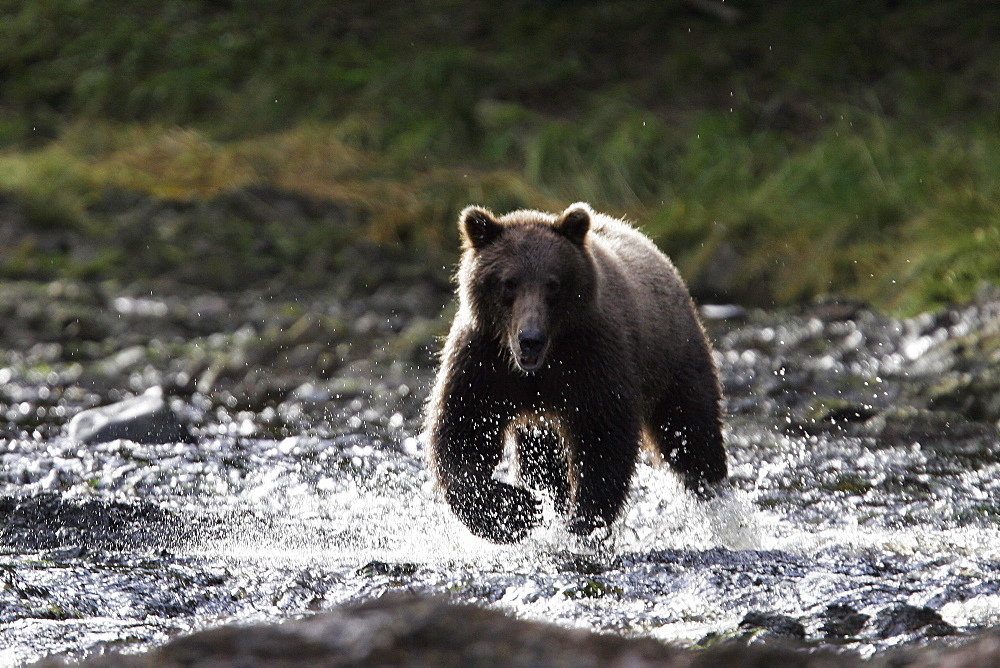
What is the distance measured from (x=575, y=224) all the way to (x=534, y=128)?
1013 centimetres

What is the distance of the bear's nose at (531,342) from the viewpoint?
498cm

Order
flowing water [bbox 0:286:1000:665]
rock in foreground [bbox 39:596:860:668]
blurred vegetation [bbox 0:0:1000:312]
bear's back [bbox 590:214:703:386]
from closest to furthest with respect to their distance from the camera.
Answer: rock in foreground [bbox 39:596:860:668] → flowing water [bbox 0:286:1000:665] → bear's back [bbox 590:214:703:386] → blurred vegetation [bbox 0:0:1000:312]

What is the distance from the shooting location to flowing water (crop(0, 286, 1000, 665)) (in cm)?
415

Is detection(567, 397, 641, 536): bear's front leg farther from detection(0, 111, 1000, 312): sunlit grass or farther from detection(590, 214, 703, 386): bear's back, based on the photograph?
detection(0, 111, 1000, 312): sunlit grass

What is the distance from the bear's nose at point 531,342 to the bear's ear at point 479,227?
2.15ft

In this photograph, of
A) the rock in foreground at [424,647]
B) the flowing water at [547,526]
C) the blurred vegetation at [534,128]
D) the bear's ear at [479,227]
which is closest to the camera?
the rock in foreground at [424,647]

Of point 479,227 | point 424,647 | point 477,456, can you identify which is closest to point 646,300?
point 479,227

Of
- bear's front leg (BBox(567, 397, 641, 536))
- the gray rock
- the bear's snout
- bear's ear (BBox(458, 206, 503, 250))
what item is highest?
bear's ear (BBox(458, 206, 503, 250))

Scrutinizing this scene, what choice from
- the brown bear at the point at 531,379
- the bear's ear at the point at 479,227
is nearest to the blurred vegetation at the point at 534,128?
the brown bear at the point at 531,379

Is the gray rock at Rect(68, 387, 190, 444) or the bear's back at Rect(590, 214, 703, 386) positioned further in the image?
the gray rock at Rect(68, 387, 190, 444)

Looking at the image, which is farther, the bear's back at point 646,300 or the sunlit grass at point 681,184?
the sunlit grass at point 681,184

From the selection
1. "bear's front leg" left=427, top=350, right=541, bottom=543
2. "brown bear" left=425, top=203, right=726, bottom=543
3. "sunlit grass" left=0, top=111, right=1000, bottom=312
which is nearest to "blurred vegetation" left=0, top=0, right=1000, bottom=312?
"sunlit grass" left=0, top=111, right=1000, bottom=312

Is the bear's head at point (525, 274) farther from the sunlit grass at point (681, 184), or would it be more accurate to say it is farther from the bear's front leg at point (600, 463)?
the sunlit grass at point (681, 184)

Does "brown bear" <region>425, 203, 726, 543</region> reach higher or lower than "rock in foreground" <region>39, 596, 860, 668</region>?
lower
